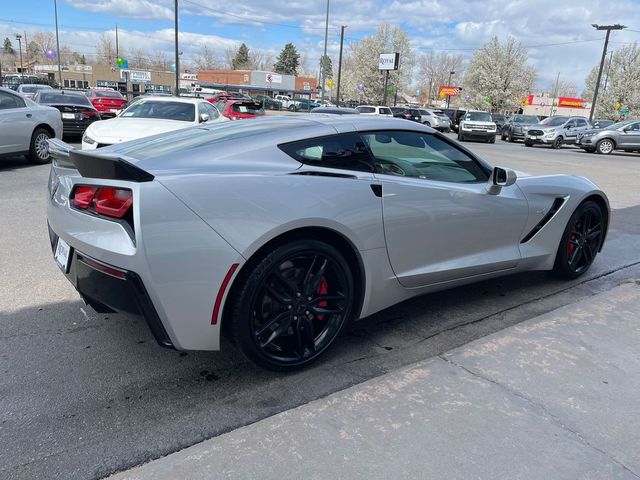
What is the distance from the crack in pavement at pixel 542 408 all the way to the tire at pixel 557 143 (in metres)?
26.7

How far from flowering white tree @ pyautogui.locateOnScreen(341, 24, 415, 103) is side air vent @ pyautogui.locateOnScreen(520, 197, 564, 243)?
221 ft

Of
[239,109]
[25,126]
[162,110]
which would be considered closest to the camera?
[25,126]

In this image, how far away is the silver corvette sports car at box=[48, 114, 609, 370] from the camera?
7.95 feet

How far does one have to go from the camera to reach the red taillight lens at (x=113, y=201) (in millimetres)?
2434

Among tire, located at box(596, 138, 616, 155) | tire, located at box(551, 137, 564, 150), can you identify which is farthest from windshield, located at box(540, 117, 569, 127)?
tire, located at box(596, 138, 616, 155)

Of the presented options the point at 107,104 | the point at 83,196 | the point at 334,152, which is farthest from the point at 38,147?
the point at 107,104

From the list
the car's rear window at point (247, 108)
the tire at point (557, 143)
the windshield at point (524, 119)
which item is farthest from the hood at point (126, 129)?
the windshield at point (524, 119)

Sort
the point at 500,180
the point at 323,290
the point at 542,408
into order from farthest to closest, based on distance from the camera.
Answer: the point at 500,180
the point at 323,290
the point at 542,408

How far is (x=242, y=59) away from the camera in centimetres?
13112

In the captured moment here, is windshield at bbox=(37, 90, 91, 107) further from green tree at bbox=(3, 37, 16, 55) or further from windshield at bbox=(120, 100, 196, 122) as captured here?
green tree at bbox=(3, 37, 16, 55)

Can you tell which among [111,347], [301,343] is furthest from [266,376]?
[111,347]

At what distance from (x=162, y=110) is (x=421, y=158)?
8.09 m

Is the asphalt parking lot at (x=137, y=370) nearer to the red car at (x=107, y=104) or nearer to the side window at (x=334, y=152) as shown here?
the side window at (x=334, y=152)

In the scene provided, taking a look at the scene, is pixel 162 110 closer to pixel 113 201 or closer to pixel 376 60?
pixel 113 201
